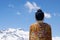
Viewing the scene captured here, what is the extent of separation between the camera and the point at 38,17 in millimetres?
12852

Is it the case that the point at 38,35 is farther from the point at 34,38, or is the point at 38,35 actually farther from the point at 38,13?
the point at 38,13

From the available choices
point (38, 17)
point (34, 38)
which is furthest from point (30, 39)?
point (38, 17)

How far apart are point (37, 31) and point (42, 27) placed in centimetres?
32

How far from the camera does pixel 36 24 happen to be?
512 inches

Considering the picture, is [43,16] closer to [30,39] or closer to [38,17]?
[38,17]

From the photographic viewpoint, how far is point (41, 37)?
12750 mm

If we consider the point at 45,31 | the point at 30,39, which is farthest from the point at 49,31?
the point at 30,39

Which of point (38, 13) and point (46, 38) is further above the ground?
point (38, 13)

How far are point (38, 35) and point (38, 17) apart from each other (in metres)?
0.90

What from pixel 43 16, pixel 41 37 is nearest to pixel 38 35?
pixel 41 37

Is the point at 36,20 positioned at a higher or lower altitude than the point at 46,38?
higher

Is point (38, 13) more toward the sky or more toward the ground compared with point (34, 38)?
more toward the sky

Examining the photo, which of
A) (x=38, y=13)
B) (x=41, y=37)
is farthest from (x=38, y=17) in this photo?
(x=41, y=37)

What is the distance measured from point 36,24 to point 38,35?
23.0 inches
